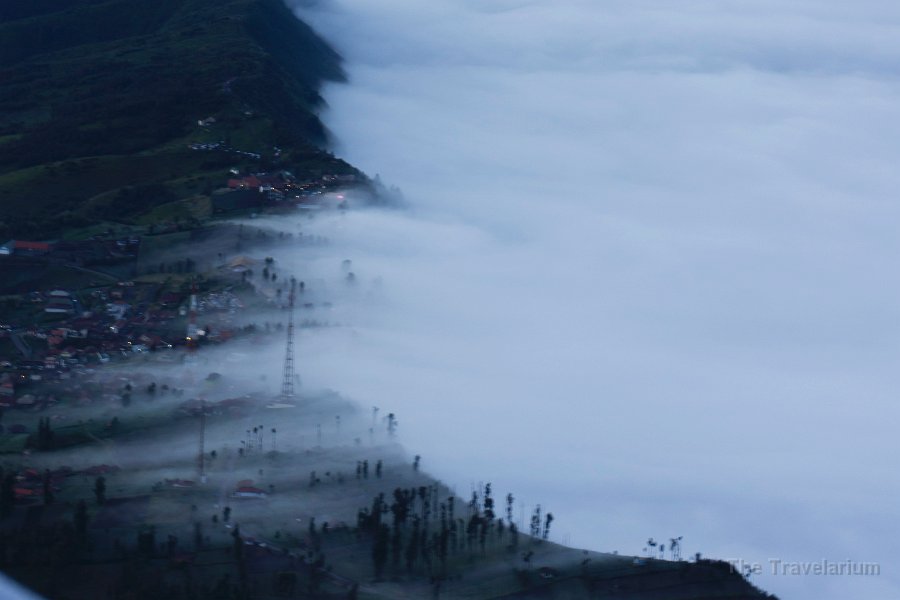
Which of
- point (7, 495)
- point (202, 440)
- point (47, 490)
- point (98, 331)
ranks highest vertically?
point (98, 331)

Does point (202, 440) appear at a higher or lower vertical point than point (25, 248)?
lower

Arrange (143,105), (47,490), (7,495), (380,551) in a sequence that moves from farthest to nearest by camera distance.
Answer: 1. (143,105)
2. (47,490)
3. (7,495)
4. (380,551)

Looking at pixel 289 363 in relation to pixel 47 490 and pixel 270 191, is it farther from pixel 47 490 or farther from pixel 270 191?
pixel 270 191

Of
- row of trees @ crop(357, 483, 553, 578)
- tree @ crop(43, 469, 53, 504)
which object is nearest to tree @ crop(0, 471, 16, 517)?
tree @ crop(43, 469, 53, 504)

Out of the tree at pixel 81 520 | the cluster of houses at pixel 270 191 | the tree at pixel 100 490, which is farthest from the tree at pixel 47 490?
the cluster of houses at pixel 270 191

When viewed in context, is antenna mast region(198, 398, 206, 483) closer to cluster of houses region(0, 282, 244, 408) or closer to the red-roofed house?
cluster of houses region(0, 282, 244, 408)

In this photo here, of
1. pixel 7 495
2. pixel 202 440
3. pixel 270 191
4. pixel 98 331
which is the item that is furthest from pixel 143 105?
pixel 7 495
